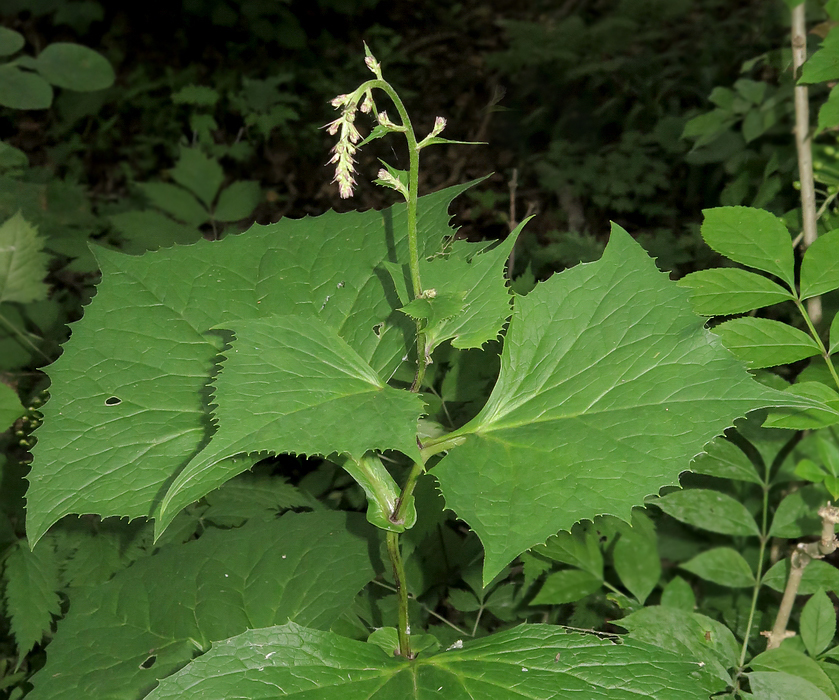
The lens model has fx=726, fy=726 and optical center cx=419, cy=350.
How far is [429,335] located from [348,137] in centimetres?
40

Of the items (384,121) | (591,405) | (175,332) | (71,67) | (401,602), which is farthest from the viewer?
(71,67)

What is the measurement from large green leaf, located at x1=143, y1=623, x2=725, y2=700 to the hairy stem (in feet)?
3.70

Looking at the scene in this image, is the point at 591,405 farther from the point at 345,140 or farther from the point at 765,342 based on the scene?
the point at 345,140

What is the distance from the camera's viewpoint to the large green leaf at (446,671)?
117 centimetres

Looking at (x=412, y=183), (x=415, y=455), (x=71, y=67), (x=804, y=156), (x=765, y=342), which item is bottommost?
(x=415, y=455)

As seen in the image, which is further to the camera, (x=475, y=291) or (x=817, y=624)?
(x=817, y=624)

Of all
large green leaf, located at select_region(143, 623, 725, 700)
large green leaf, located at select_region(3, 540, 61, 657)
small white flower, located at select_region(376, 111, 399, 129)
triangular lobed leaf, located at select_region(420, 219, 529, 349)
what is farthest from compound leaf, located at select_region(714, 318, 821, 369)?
large green leaf, located at select_region(3, 540, 61, 657)

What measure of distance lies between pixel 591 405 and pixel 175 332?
848 mm

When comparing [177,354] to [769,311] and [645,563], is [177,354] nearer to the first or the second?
[645,563]

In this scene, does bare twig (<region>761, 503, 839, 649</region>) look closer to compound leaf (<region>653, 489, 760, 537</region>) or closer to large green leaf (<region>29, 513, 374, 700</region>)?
compound leaf (<region>653, 489, 760, 537</region>)

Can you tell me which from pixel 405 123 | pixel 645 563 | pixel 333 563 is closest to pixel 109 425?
pixel 333 563

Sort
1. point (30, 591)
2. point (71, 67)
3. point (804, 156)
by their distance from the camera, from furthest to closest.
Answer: point (71, 67), point (804, 156), point (30, 591)

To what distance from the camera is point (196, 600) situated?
5.19 feet

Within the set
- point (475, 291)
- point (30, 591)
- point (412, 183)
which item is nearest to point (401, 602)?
point (475, 291)
